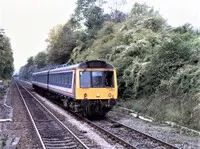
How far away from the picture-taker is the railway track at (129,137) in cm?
1008

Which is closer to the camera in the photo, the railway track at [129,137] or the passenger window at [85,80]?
the railway track at [129,137]

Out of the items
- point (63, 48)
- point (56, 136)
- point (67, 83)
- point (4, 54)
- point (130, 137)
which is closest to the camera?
point (130, 137)

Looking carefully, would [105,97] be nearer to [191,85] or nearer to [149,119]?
[149,119]

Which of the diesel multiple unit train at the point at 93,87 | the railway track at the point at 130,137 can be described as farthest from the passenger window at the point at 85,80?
the railway track at the point at 130,137

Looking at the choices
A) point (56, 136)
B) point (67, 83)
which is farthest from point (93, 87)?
point (56, 136)

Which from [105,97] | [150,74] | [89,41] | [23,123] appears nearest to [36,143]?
[23,123]

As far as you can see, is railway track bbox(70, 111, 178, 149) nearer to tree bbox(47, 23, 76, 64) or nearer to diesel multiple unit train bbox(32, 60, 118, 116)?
diesel multiple unit train bbox(32, 60, 118, 116)

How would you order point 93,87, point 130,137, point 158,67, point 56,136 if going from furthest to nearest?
point 158,67
point 93,87
point 56,136
point 130,137

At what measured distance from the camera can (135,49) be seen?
864 inches

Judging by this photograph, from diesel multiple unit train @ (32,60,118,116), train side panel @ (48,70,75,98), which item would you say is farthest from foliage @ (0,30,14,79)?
diesel multiple unit train @ (32,60,118,116)

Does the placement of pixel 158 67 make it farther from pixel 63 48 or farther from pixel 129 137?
pixel 63 48

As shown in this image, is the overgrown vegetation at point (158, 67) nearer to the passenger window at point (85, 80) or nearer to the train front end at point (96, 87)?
the train front end at point (96, 87)

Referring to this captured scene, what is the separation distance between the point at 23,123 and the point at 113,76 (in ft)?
16.5

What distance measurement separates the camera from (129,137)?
11.6m
